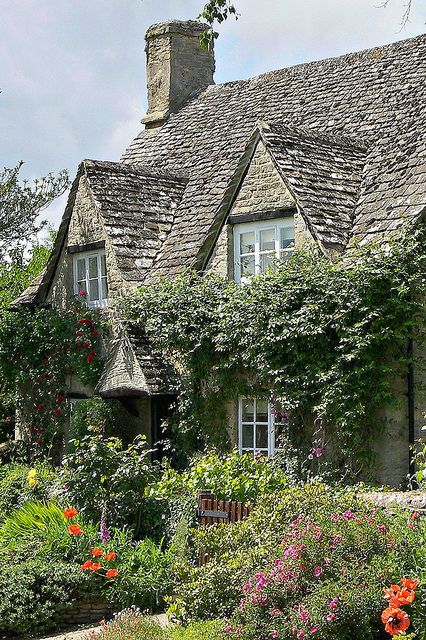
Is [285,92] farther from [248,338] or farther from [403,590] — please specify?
[403,590]

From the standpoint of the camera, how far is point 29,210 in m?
29.3

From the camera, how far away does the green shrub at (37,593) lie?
998 cm

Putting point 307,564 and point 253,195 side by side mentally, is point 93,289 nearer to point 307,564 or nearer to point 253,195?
point 253,195

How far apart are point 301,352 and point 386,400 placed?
1359mm

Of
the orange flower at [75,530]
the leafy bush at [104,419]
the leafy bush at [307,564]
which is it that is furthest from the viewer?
the leafy bush at [104,419]

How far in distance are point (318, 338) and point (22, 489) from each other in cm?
565

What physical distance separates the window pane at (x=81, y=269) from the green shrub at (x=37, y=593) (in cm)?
820

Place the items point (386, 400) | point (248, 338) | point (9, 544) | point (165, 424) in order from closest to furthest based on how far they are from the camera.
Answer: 1. point (9, 544)
2. point (386, 400)
3. point (248, 338)
4. point (165, 424)

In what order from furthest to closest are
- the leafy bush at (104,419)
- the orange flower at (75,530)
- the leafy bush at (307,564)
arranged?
the leafy bush at (104,419) → the orange flower at (75,530) → the leafy bush at (307,564)

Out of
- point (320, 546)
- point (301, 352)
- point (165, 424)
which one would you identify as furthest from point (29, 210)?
point (320, 546)

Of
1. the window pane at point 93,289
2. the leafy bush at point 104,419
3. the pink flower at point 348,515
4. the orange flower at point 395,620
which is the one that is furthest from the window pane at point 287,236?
the orange flower at point 395,620

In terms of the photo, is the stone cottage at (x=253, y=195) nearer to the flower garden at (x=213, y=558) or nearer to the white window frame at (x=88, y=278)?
the white window frame at (x=88, y=278)

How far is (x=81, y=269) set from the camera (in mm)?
18281

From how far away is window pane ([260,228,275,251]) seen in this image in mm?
15156
